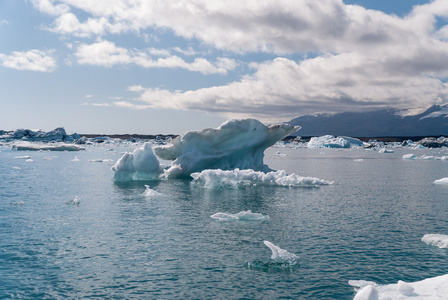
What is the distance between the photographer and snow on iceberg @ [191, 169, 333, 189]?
829 inches

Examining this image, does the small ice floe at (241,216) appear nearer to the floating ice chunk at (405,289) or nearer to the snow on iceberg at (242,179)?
the floating ice chunk at (405,289)

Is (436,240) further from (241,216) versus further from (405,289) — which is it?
(241,216)

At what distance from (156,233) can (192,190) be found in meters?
9.77

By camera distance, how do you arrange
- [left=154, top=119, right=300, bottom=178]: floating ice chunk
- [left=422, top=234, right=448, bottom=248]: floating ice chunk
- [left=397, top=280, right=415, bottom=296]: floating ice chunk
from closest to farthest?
[left=397, top=280, right=415, bottom=296]: floating ice chunk < [left=422, top=234, right=448, bottom=248]: floating ice chunk < [left=154, top=119, right=300, bottom=178]: floating ice chunk

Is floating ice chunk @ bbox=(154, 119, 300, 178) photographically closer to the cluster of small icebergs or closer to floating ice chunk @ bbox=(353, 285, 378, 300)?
the cluster of small icebergs

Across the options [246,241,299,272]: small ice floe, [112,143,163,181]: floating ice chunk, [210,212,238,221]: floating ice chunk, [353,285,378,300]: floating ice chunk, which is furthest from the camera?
[112,143,163,181]: floating ice chunk

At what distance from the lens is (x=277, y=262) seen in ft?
27.0

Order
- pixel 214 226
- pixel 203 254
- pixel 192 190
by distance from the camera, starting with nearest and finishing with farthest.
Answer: pixel 203 254 < pixel 214 226 < pixel 192 190

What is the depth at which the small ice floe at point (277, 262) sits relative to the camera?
26.1 feet

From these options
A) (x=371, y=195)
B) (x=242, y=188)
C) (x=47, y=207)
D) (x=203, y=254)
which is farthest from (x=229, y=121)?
(x=203, y=254)

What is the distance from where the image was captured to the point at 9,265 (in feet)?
26.6

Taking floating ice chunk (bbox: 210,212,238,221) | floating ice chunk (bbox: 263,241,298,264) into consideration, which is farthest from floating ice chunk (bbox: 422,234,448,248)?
floating ice chunk (bbox: 210,212,238,221)

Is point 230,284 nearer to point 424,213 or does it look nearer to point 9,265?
point 9,265

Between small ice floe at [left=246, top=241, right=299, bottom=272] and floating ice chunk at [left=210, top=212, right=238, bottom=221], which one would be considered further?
floating ice chunk at [left=210, top=212, right=238, bottom=221]
